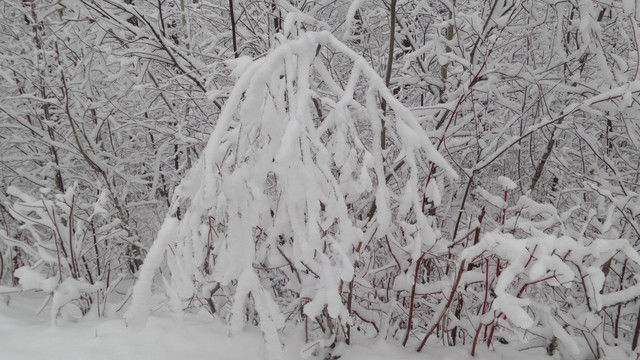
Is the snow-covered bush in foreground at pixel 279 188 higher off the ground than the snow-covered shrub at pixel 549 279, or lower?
higher

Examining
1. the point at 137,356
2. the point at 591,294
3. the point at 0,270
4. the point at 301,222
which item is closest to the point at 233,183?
the point at 301,222

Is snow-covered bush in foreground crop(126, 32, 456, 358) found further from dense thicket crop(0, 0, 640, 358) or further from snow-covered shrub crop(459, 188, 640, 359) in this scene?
snow-covered shrub crop(459, 188, 640, 359)

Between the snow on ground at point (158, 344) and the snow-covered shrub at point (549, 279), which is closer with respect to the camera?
the snow-covered shrub at point (549, 279)

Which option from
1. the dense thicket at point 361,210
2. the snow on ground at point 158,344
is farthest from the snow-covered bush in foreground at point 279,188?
the snow on ground at point 158,344

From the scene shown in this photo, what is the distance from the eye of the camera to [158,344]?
1.90 metres

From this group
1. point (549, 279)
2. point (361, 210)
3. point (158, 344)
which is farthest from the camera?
point (361, 210)

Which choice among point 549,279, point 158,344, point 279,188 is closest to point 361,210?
point 279,188

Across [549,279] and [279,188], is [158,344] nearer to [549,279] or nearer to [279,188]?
[279,188]

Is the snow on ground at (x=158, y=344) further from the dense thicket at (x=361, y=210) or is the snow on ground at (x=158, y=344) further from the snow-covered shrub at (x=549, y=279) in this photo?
the snow-covered shrub at (x=549, y=279)

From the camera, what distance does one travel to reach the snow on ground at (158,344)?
182 cm

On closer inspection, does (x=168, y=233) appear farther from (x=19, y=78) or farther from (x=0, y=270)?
(x=19, y=78)

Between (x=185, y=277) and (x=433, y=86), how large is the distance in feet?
8.71

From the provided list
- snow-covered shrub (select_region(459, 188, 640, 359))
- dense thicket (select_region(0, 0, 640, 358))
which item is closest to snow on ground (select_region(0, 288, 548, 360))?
dense thicket (select_region(0, 0, 640, 358))

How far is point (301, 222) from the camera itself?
1.60 m
